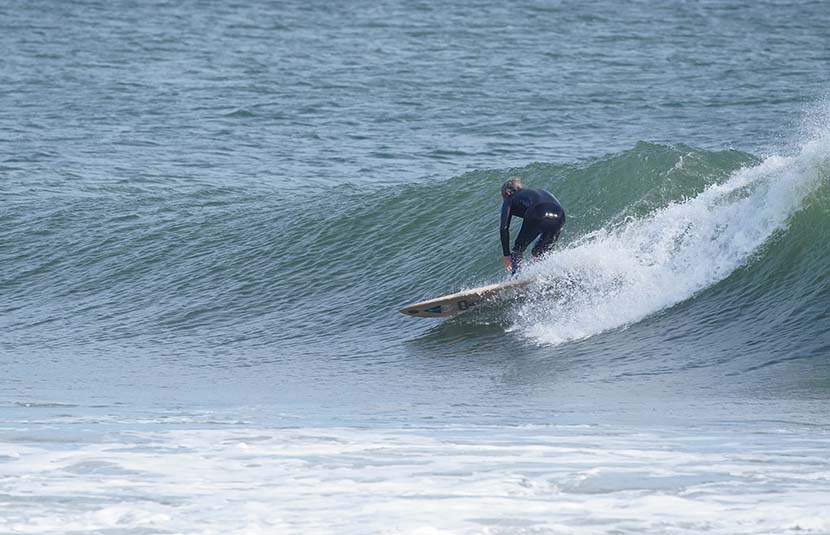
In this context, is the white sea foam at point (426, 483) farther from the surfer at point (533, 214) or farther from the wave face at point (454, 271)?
the surfer at point (533, 214)

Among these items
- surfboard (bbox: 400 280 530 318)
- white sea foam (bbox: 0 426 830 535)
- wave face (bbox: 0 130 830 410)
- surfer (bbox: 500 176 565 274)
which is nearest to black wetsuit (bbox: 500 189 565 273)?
surfer (bbox: 500 176 565 274)

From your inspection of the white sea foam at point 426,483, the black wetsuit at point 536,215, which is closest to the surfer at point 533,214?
the black wetsuit at point 536,215

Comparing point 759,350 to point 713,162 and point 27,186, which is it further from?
point 27,186

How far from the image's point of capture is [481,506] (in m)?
6.27

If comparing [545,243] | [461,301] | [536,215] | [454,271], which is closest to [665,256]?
[545,243]

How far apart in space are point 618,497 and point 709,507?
0.45 m

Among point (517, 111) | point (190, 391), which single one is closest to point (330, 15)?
point (517, 111)

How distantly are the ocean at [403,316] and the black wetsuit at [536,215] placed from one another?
20 cm

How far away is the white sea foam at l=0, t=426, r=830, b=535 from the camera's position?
6.04 meters

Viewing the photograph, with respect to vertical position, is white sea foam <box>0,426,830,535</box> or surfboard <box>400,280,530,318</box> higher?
white sea foam <box>0,426,830,535</box>

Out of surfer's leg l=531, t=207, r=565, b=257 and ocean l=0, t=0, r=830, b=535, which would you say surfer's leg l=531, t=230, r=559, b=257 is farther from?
ocean l=0, t=0, r=830, b=535

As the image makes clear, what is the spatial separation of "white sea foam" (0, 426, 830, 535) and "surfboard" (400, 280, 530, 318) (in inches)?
171

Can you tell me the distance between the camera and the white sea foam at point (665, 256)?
38.8 feet

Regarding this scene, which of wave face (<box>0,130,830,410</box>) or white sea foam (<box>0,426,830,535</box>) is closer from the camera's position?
white sea foam (<box>0,426,830,535</box>)
